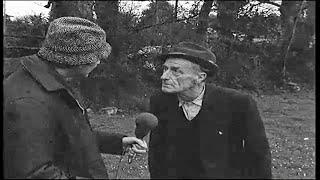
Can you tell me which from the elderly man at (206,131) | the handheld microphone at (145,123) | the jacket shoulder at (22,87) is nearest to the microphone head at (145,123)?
the handheld microphone at (145,123)

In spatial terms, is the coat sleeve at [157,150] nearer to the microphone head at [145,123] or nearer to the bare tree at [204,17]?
the microphone head at [145,123]

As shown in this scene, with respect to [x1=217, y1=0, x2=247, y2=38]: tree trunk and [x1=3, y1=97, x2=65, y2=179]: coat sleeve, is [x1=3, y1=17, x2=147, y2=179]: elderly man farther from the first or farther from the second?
[x1=217, y1=0, x2=247, y2=38]: tree trunk

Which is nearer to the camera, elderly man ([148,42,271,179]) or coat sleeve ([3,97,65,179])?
coat sleeve ([3,97,65,179])

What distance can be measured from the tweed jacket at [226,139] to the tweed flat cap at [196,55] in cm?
9

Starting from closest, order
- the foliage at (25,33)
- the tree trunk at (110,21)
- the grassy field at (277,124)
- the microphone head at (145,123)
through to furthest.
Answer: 1. the microphone head at (145,123)
2. the grassy field at (277,124)
3. the foliage at (25,33)
4. the tree trunk at (110,21)

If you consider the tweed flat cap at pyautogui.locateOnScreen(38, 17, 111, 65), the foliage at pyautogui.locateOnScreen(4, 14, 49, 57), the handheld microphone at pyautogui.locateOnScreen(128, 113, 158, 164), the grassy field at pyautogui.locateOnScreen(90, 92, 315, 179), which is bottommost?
the grassy field at pyautogui.locateOnScreen(90, 92, 315, 179)

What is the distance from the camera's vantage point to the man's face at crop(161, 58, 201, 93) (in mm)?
1628

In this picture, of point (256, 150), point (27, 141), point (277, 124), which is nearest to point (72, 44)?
point (27, 141)

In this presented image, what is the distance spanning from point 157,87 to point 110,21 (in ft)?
1.51

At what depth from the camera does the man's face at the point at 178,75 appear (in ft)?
5.34

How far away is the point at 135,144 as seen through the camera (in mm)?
1652

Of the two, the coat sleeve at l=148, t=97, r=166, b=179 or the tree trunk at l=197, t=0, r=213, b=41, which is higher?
the tree trunk at l=197, t=0, r=213, b=41

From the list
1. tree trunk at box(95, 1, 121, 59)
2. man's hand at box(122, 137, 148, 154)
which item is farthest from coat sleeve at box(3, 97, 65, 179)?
tree trunk at box(95, 1, 121, 59)
